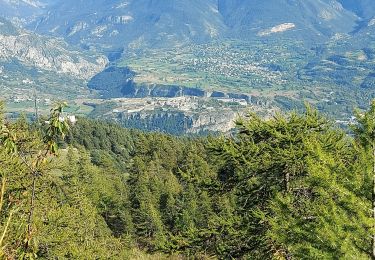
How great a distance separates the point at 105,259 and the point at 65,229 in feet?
11.5

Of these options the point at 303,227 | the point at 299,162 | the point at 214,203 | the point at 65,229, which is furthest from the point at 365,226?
the point at 214,203

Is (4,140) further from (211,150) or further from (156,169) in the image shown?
(156,169)

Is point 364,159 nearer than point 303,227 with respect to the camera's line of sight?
Yes

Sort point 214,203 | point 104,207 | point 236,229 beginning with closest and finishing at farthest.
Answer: point 236,229
point 214,203
point 104,207

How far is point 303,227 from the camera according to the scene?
13406mm

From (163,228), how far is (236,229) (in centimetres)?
3686

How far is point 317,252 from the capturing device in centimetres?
1173

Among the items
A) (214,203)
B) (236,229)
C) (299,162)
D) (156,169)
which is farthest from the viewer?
(156,169)

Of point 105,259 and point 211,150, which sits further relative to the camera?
point 105,259

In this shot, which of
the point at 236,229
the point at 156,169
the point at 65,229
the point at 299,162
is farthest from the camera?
the point at 156,169

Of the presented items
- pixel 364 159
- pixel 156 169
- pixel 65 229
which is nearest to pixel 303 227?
pixel 364 159

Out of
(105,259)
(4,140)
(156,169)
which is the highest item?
(4,140)

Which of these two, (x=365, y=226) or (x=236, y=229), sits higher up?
(x=365, y=226)

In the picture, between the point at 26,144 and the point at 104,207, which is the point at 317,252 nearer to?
the point at 26,144
